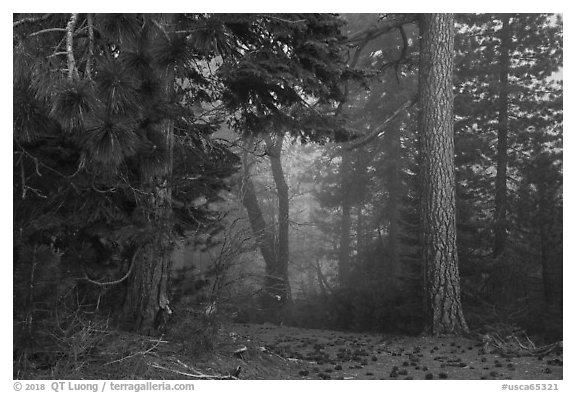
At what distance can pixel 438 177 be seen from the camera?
9.01 meters

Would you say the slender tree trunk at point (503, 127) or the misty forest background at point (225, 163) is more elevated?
the slender tree trunk at point (503, 127)

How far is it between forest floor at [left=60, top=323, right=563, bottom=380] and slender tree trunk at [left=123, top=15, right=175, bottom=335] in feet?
1.04

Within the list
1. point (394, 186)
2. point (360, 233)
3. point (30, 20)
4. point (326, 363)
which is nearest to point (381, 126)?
point (326, 363)

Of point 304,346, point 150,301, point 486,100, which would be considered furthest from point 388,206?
point 150,301

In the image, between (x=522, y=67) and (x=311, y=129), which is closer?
(x=311, y=129)

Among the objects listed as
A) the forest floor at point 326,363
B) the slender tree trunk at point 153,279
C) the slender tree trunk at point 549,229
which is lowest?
the forest floor at point 326,363

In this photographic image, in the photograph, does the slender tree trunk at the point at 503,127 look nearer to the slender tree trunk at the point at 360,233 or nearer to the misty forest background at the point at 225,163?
the misty forest background at the point at 225,163

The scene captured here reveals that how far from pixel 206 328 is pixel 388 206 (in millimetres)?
12927

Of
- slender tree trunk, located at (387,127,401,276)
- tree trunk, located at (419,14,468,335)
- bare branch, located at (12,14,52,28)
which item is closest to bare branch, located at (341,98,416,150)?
tree trunk, located at (419,14,468,335)

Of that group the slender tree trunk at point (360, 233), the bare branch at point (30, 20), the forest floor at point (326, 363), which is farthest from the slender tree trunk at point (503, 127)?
the bare branch at point (30, 20)

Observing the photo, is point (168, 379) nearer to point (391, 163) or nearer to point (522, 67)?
point (522, 67)

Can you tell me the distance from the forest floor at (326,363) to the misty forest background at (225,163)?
0.36 meters

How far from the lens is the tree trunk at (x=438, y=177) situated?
29.2 feet
